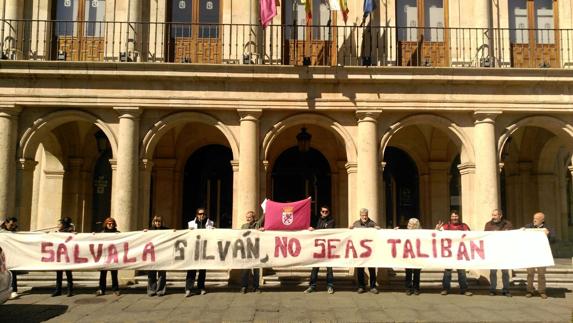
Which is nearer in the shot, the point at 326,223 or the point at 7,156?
the point at 326,223

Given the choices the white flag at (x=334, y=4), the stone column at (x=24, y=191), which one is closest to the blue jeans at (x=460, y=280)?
the white flag at (x=334, y=4)

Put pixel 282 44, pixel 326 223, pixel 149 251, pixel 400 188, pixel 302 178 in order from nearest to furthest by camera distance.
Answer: pixel 149 251, pixel 326 223, pixel 282 44, pixel 302 178, pixel 400 188

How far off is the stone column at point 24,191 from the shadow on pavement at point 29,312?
397cm

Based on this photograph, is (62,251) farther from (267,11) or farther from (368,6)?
(368,6)

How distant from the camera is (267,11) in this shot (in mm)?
13141

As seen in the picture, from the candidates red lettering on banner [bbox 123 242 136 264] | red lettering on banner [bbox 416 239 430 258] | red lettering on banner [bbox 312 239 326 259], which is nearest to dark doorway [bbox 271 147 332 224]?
red lettering on banner [bbox 312 239 326 259]

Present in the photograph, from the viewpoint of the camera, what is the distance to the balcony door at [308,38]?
14406mm

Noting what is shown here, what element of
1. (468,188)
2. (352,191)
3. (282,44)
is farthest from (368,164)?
(282,44)

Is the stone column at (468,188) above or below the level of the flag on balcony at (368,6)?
below

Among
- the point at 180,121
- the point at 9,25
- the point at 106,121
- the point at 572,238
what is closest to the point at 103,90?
the point at 106,121

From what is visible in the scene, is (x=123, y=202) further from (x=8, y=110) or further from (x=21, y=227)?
(x=8, y=110)

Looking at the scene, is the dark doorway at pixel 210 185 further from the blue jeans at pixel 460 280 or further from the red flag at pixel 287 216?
the blue jeans at pixel 460 280

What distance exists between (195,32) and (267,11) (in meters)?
2.46

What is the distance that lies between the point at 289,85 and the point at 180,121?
2.90m
